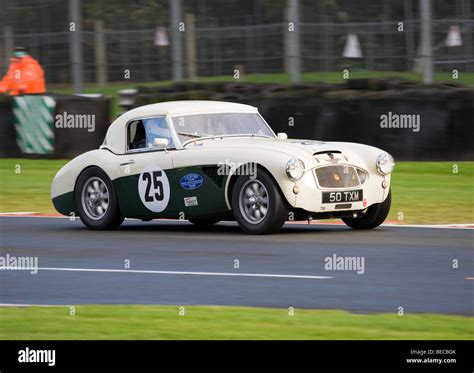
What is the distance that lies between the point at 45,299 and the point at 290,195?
3.53 m

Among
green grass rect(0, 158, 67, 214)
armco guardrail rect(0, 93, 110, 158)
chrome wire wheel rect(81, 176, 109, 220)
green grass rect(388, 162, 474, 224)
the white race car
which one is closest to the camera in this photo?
the white race car

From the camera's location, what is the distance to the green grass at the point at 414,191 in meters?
15.4

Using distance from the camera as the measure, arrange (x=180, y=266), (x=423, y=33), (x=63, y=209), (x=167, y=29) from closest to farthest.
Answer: (x=180, y=266) < (x=63, y=209) < (x=423, y=33) < (x=167, y=29)

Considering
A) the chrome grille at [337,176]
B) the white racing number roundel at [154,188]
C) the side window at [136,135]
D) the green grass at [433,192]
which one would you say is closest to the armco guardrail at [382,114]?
the green grass at [433,192]

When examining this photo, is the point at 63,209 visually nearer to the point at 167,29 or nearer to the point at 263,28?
the point at 263,28

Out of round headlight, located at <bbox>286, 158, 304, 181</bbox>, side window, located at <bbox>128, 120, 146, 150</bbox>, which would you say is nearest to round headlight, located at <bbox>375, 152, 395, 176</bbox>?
round headlight, located at <bbox>286, 158, 304, 181</bbox>

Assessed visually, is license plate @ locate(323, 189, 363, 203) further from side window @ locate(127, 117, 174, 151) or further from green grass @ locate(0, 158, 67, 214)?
green grass @ locate(0, 158, 67, 214)

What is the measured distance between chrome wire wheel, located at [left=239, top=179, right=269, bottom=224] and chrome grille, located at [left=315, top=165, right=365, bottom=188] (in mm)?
579

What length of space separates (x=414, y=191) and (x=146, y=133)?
5.15 meters

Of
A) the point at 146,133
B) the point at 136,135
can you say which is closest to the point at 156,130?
the point at 146,133

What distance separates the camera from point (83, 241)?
515 inches

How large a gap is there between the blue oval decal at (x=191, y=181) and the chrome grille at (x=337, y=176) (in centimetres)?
128

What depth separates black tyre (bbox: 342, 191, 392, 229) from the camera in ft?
43.5
